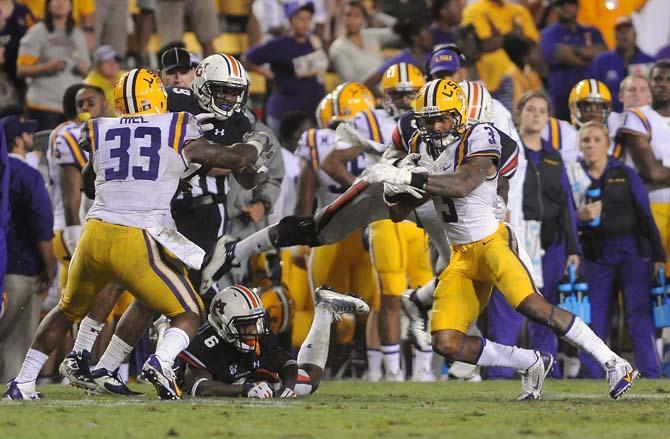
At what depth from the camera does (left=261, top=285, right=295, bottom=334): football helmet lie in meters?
10.2

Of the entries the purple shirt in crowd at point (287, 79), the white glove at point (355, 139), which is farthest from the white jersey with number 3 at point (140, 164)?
the purple shirt in crowd at point (287, 79)

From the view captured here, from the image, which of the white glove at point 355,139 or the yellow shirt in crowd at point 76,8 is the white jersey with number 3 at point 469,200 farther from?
the yellow shirt in crowd at point 76,8

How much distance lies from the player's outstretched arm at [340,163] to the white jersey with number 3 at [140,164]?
9.31 ft

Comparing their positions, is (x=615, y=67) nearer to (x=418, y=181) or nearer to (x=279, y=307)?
(x=279, y=307)

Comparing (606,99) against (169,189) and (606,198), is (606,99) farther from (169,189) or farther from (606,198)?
(169,189)

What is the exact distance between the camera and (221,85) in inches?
314

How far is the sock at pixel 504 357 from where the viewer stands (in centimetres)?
736

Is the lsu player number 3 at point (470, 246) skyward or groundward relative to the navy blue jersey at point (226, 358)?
skyward

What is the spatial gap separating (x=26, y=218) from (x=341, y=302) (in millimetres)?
2866

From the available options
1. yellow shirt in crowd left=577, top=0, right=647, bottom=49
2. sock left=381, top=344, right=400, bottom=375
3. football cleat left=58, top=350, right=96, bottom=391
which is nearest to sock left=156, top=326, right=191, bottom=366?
football cleat left=58, top=350, right=96, bottom=391

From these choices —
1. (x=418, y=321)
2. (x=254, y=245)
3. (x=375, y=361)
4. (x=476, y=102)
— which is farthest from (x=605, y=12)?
(x=254, y=245)

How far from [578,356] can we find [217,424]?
497 cm

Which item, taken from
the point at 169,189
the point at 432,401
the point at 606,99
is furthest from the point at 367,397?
the point at 606,99

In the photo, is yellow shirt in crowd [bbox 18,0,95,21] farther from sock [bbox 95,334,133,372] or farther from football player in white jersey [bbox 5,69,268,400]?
football player in white jersey [bbox 5,69,268,400]
